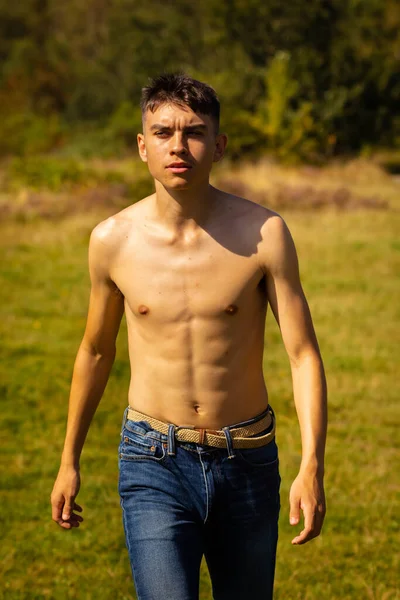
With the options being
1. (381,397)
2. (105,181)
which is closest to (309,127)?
(105,181)

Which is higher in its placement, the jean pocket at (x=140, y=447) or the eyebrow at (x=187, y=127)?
the eyebrow at (x=187, y=127)

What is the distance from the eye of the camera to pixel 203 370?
3.13 m

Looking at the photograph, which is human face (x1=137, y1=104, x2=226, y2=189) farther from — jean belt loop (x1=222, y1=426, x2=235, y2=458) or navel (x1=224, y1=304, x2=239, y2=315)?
jean belt loop (x1=222, y1=426, x2=235, y2=458)

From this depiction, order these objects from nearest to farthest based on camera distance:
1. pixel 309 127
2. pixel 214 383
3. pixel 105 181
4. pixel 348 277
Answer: pixel 214 383, pixel 348 277, pixel 105 181, pixel 309 127

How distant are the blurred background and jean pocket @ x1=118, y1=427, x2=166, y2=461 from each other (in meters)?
2.00

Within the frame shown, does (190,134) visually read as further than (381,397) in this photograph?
No

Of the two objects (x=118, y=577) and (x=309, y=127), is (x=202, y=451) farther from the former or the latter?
(x=309, y=127)

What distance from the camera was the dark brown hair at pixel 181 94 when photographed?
304 cm

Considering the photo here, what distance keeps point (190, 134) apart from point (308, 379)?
0.84 meters

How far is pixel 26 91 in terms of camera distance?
4416 centimetres

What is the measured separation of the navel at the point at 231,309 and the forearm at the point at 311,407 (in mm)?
254

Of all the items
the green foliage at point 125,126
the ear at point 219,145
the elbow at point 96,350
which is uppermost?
the green foliage at point 125,126

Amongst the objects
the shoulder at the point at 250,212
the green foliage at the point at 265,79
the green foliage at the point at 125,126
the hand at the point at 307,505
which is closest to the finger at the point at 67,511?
the hand at the point at 307,505

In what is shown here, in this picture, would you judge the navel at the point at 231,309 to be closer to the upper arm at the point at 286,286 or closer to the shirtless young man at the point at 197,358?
the shirtless young man at the point at 197,358
